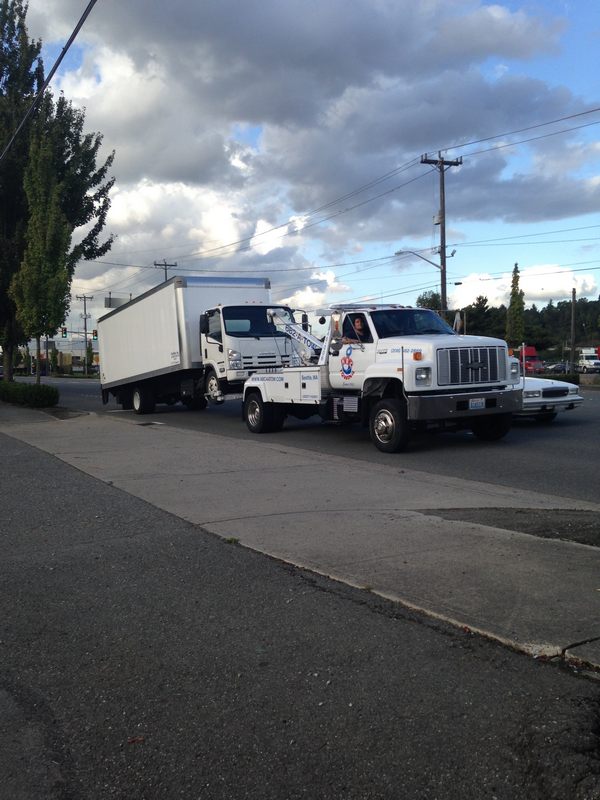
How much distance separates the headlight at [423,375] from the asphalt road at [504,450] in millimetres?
1197

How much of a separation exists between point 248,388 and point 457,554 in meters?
10.5

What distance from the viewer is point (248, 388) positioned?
52.4ft

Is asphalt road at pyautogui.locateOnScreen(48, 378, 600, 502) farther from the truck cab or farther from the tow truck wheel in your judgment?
the truck cab

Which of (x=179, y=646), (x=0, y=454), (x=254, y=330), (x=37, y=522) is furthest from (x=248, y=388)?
(x=179, y=646)

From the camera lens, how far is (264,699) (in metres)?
3.60

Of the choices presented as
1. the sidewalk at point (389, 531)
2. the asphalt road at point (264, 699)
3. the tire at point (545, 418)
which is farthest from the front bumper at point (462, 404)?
the asphalt road at point (264, 699)

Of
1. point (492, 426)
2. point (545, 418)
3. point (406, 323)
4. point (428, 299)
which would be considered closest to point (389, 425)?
point (406, 323)

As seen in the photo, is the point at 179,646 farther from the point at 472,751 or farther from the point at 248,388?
the point at 248,388

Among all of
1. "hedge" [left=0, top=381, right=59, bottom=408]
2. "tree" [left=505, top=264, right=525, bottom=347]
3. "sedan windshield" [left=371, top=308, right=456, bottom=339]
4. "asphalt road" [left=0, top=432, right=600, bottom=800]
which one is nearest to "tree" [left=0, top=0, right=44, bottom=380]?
"hedge" [left=0, top=381, right=59, bottom=408]

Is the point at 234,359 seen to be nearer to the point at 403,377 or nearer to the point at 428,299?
the point at 403,377

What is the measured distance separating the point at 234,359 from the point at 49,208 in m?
9.26

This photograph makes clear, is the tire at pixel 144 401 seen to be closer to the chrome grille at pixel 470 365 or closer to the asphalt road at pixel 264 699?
the chrome grille at pixel 470 365

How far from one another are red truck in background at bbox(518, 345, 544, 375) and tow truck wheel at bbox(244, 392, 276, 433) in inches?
201

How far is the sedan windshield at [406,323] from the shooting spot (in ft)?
42.4
